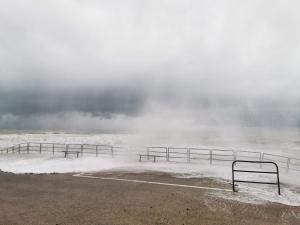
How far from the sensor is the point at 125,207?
994 centimetres

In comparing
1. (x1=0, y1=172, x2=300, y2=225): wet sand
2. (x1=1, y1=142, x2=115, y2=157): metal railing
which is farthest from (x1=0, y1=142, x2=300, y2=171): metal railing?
(x1=0, y1=172, x2=300, y2=225): wet sand

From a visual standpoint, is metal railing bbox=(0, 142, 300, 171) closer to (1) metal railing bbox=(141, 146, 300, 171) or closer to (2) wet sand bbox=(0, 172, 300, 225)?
(1) metal railing bbox=(141, 146, 300, 171)

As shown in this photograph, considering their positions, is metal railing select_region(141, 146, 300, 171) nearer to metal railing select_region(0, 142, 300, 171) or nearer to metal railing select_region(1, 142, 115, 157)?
metal railing select_region(0, 142, 300, 171)

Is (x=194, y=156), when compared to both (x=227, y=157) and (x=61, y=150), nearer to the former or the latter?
(x=227, y=157)

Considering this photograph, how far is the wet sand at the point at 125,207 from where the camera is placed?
861cm

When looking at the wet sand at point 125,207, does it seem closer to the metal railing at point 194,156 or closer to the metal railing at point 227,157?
the metal railing at point 227,157

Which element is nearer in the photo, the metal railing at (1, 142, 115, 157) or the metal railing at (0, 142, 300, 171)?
the metal railing at (0, 142, 300, 171)

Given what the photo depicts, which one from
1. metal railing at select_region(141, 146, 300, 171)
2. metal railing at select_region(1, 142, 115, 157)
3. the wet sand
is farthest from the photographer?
metal railing at select_region(1, 142, 115, 157)

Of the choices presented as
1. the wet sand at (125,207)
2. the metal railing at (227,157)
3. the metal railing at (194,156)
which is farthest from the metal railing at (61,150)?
the wet sand at (125,207)

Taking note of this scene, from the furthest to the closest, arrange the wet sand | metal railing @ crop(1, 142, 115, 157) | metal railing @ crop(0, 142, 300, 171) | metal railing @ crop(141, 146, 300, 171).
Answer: metal railing @ crop(1, 142, 115, 157) → metal railing @ crop(0, 142, 300, 171) → metal railing @ crop(141, 146, 300, 171) → the wet sand

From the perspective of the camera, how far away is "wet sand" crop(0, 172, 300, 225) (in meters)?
8.61

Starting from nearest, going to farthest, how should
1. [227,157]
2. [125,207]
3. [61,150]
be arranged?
[125,207] → [227,157] → [61,150]

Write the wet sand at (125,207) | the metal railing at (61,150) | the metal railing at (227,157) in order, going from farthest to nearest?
1. the metal railing at (61,150)
2. the metal railing at (227,157)
3. the wet sand at (125,207)

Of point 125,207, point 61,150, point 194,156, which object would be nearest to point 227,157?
point 194,156
